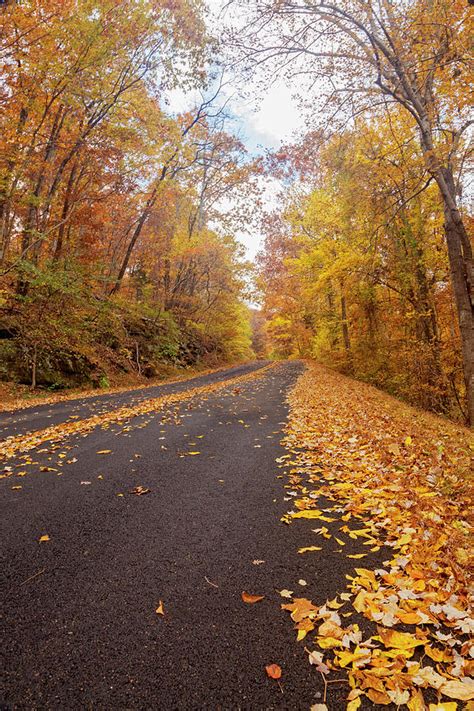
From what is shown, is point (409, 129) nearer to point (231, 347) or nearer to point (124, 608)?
point (124, 608)

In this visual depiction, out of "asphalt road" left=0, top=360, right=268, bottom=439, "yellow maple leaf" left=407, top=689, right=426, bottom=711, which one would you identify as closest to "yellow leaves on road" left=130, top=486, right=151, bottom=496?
"yellow maple leaf" left=407, top=689, right=426, bottom=711

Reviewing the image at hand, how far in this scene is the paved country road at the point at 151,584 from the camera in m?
1.73

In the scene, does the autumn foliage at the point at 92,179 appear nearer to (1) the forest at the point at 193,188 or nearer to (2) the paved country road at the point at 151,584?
(1) the forest at the point at 193,188

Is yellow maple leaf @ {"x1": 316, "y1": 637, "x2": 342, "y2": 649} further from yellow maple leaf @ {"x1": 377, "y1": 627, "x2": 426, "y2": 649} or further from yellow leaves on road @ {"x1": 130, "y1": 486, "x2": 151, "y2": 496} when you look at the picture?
yellow leaves on road @ {"x1": 130, "y1": 486, "x2": 151, "y2": 496}

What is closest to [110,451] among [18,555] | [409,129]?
[18,555]

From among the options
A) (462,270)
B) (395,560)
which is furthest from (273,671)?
(462,270)

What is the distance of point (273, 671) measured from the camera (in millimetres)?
1797

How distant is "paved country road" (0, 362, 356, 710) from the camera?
5.66 feet

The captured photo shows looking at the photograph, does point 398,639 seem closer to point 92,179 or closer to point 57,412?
point 57,412

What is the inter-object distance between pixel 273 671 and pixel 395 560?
1402mm

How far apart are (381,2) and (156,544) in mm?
10816

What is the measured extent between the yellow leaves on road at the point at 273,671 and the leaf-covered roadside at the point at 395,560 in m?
0.20

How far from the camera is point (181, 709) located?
1.62 m

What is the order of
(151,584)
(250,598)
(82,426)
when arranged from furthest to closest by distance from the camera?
1. (82,426)
2. (151,584)
3. (250,598)
